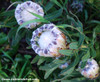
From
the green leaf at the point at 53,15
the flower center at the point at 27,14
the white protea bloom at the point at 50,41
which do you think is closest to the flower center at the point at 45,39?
the white protea bloom at the point at 50,41

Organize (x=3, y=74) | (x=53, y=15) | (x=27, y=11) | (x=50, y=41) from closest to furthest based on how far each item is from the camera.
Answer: (x=50, y=41) < (x=27, y=11) < (x=53, y=15) < (x=3, y=74)

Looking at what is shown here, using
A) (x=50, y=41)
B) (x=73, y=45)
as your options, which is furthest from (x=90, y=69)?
(x=50, y=41)

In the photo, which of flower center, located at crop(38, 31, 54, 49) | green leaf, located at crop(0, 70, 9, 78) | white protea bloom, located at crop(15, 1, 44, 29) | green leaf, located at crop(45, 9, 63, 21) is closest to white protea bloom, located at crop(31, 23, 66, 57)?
flower center, located at crop(38, 31, 54, 49)

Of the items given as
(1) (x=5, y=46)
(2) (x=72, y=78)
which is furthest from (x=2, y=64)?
(2) (x=72, y=78)

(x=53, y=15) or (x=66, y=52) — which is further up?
(x=53, y=15)

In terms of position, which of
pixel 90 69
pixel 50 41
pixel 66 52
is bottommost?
pixel 90 69

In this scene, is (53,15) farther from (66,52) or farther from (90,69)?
(90,69)

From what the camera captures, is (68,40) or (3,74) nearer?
(68,40)
